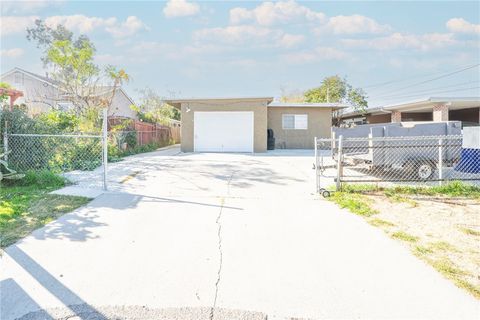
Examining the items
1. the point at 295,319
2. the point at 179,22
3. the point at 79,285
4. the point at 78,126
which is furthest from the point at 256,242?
the point at 179,22

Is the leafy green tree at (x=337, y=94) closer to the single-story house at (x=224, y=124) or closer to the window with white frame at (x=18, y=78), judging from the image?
the single-story house at (x=224, y=124)

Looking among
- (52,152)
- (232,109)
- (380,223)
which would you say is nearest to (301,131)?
(232,109)

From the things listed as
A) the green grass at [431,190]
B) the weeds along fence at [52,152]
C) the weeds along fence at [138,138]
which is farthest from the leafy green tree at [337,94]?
the weeds along fence at [52,152]

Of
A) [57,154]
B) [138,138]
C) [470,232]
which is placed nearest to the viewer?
[470,232]

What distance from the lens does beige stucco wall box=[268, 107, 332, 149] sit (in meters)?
19.4

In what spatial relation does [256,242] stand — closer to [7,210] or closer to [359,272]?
[359,272]

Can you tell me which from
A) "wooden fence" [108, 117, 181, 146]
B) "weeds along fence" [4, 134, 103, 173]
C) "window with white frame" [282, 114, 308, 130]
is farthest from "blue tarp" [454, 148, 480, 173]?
"wooden fence" [108, 117, 181, 146]

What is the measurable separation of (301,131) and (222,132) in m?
5.45

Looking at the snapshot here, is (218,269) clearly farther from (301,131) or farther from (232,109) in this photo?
(301,131)

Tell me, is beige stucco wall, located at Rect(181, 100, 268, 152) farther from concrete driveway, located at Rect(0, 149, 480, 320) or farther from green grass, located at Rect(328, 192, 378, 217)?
concrete driveway, located at Rect(0, 149, 480, 320)

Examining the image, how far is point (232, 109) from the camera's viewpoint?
1738 centimetres

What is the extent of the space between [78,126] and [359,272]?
13615mm

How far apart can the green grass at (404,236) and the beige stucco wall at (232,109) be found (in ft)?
43.0

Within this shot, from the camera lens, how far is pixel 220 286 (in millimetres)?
2848
